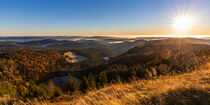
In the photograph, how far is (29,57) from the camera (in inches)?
3509

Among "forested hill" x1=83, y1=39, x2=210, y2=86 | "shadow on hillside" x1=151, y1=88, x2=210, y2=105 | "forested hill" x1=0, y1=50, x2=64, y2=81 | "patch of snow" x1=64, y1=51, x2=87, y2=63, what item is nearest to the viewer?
"shadow on hillside" x1=151, y1=88, x2=210, y2=105

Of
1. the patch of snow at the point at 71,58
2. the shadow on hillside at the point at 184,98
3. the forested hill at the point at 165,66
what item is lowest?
the patch of snow at the point at 71,58

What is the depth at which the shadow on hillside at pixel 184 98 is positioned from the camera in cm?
300

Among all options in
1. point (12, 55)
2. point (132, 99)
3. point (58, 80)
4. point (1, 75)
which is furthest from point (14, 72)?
point (132, 99)

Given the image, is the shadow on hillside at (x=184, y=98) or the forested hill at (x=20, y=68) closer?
the shadow on hillside at (x=184, y=98)

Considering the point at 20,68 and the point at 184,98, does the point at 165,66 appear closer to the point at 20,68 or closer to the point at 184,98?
the point at 184,98

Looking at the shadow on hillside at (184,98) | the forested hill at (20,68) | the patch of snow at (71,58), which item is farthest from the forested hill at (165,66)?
the patch of snow at (71,58)

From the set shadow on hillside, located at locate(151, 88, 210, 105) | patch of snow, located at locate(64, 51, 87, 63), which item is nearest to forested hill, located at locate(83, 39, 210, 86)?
shadow on hillside, located at locate(151, 88, 210, 105)

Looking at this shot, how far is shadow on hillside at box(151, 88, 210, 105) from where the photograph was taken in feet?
9.84

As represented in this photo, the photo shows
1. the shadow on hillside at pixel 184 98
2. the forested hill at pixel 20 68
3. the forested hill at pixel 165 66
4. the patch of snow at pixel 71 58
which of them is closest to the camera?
the shadow on hillside at pixel 184 98

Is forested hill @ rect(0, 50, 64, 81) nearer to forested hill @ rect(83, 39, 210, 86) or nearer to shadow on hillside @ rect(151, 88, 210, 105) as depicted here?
forested hill @ rect(83, 39, 210, 86)

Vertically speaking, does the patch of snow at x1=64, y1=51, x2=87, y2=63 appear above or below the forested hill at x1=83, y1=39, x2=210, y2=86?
below

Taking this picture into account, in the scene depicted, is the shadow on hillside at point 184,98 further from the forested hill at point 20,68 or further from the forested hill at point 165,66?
the forested hill at point 20,68

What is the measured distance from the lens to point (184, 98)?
325 centimetres
